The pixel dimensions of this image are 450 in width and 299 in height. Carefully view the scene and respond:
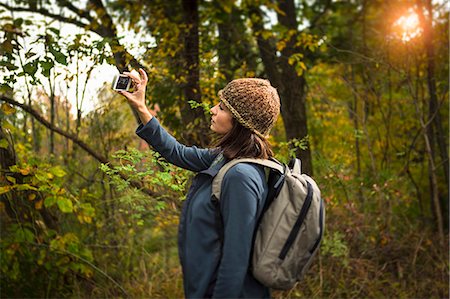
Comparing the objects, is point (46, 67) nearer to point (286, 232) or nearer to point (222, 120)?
point (222, 120)

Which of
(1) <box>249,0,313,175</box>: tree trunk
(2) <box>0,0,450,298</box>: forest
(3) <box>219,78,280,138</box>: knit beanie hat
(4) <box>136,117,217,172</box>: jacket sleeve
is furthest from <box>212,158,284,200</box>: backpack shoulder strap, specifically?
(1) <box>249,0,313,175</box>: tree trunk

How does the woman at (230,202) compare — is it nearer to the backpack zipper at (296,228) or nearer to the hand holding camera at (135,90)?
the hand holding camera at (135,90)

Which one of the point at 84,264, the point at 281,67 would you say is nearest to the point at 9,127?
the point at 84,264

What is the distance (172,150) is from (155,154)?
1004 millimetres

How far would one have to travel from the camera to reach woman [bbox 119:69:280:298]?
6.96ft

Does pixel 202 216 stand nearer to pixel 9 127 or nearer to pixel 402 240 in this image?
pixel 9 127

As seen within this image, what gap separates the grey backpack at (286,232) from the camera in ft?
7.18

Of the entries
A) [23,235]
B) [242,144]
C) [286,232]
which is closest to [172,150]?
[242,144]

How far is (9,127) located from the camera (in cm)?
435

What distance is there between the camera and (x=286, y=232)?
2.21 meters

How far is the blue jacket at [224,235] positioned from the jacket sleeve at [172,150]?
34 cm

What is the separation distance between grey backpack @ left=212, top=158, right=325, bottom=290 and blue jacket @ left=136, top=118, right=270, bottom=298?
0.14 ft

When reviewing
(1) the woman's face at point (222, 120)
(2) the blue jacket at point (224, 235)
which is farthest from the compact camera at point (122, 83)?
(2) the blue jacket at point (224, 235)

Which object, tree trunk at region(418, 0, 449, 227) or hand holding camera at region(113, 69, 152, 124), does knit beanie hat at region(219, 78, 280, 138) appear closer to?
hand holding camera at region(113, 69, 152, 124)
